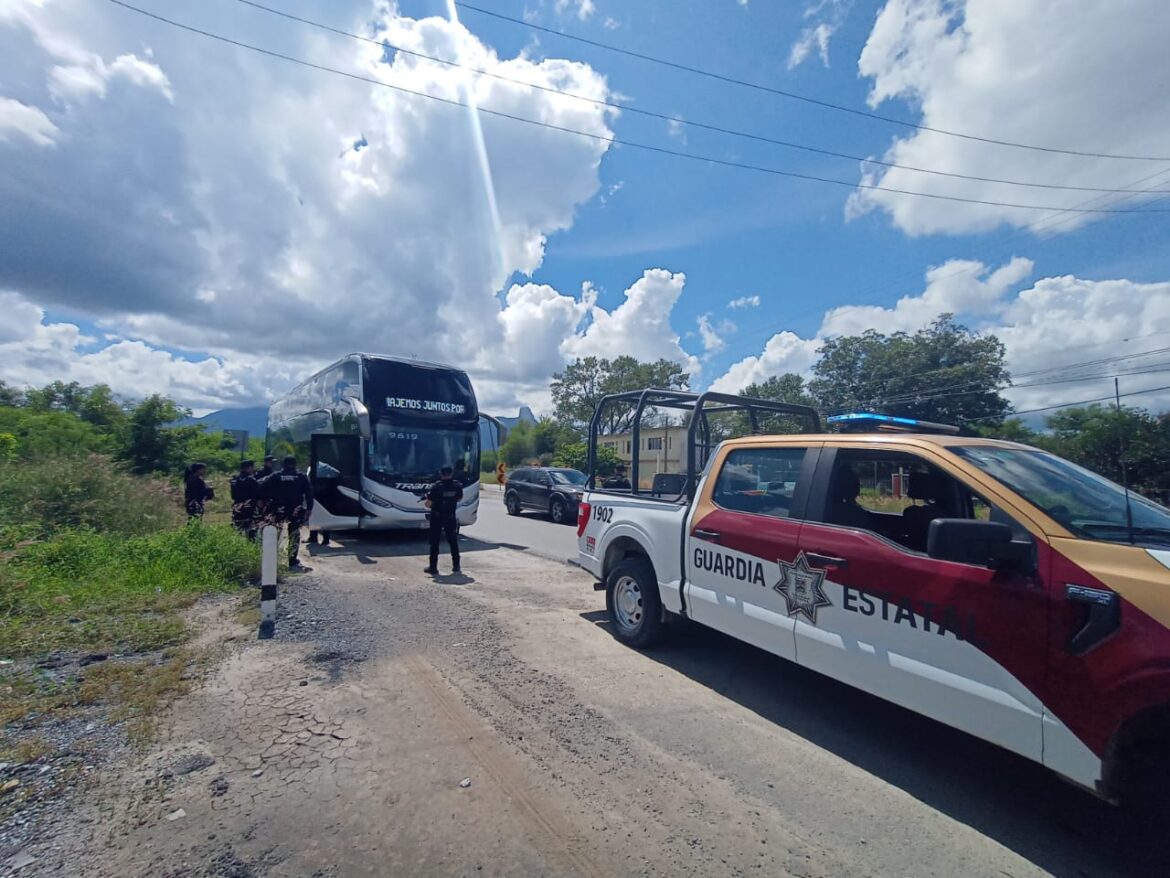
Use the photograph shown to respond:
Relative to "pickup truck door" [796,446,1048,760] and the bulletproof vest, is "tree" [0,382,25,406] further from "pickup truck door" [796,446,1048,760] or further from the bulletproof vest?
"pickup truck door" [796,446,1048,760]

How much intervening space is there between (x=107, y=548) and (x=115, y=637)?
3.36m

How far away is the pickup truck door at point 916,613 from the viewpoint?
2.65m

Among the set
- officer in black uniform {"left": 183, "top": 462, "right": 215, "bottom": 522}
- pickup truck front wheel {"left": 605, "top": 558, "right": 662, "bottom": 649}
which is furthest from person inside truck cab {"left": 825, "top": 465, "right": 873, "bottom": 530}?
officer in black uniform {"left": 183, "top": 462, "right": 215, "bottom": 522}

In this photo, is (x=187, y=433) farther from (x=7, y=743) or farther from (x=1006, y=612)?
(x=1006, y=612)

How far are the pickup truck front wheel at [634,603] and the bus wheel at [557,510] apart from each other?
11478 millimetres

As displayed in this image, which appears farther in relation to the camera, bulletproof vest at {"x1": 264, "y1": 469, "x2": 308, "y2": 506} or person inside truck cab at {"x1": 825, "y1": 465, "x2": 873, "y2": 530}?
bulletproof vest at {"x1": 264, "y1": 469, "x2": 308, "y2": 506}

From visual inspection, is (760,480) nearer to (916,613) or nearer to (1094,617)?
(916,613)

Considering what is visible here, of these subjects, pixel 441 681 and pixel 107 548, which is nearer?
pixel 441 681

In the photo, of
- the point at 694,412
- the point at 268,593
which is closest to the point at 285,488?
the point at 268,593

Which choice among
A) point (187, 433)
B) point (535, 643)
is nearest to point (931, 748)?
point (535, 643)

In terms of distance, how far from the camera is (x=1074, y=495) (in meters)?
3.06

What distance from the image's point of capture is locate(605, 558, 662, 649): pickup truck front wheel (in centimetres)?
515

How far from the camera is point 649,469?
6.80 metres

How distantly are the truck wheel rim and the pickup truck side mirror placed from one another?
3.04 meters
